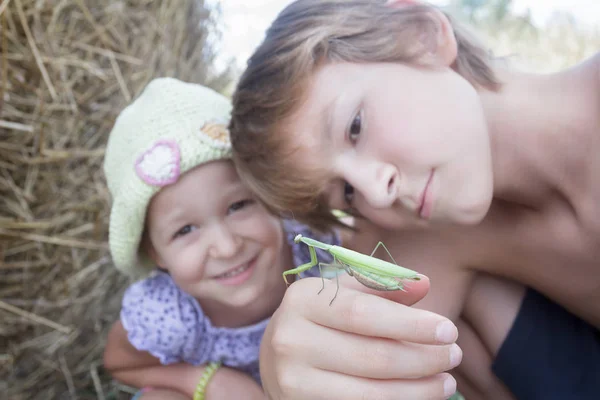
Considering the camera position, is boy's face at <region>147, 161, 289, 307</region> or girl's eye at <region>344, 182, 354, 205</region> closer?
girl's eye at <region>344, 182, 354, 205</region>

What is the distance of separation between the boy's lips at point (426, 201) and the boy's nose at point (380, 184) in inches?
2.1

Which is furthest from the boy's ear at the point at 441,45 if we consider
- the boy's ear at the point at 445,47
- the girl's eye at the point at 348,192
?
the girl's eye at the point at 348,192

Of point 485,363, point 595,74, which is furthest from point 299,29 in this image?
point 485,363

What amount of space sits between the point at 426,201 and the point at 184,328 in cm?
76

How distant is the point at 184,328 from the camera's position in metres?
1.36

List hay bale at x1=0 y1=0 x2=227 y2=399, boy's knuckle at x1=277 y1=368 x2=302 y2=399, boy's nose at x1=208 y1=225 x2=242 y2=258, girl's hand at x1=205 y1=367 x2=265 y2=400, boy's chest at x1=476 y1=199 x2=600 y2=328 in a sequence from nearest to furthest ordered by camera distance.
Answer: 1. boy's knuckle at x1=277 y1=368 x2=302 y2=399
2. boy's chest at x1=476 y1=199 x2=600 y2=328
3. boy's nose at x1=208 y1=225 x2=242 y2=258
4. girl's hand at x1=205 y1=367 x2=265 y2=400
5. hay bale at x1=0 y1=0 x2=227 y2=399

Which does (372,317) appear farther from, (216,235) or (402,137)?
(216,235)

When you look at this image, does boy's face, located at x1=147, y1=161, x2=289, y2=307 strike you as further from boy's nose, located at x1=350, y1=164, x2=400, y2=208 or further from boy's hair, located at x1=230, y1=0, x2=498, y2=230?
boy's nose, located at x1=350, y1=164, x2=400, y2=208

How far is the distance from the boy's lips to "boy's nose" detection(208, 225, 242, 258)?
1.52ft

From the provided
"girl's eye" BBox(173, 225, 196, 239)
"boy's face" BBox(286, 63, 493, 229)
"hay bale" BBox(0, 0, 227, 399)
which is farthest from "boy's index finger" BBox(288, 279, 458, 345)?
"hay bale" BBox(0, 0, 227, 399)

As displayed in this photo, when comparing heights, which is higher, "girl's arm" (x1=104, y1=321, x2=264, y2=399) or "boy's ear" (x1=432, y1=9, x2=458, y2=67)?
"boy's ear" (x1=432, y1=9, x2=458, y2=67)

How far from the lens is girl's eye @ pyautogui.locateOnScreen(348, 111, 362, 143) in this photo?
984mm

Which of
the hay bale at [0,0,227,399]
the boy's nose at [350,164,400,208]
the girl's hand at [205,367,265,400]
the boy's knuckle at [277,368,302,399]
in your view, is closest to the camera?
the boy's knuckle at [277,368,302,399]

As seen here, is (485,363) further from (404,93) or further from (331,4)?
(331,4)
